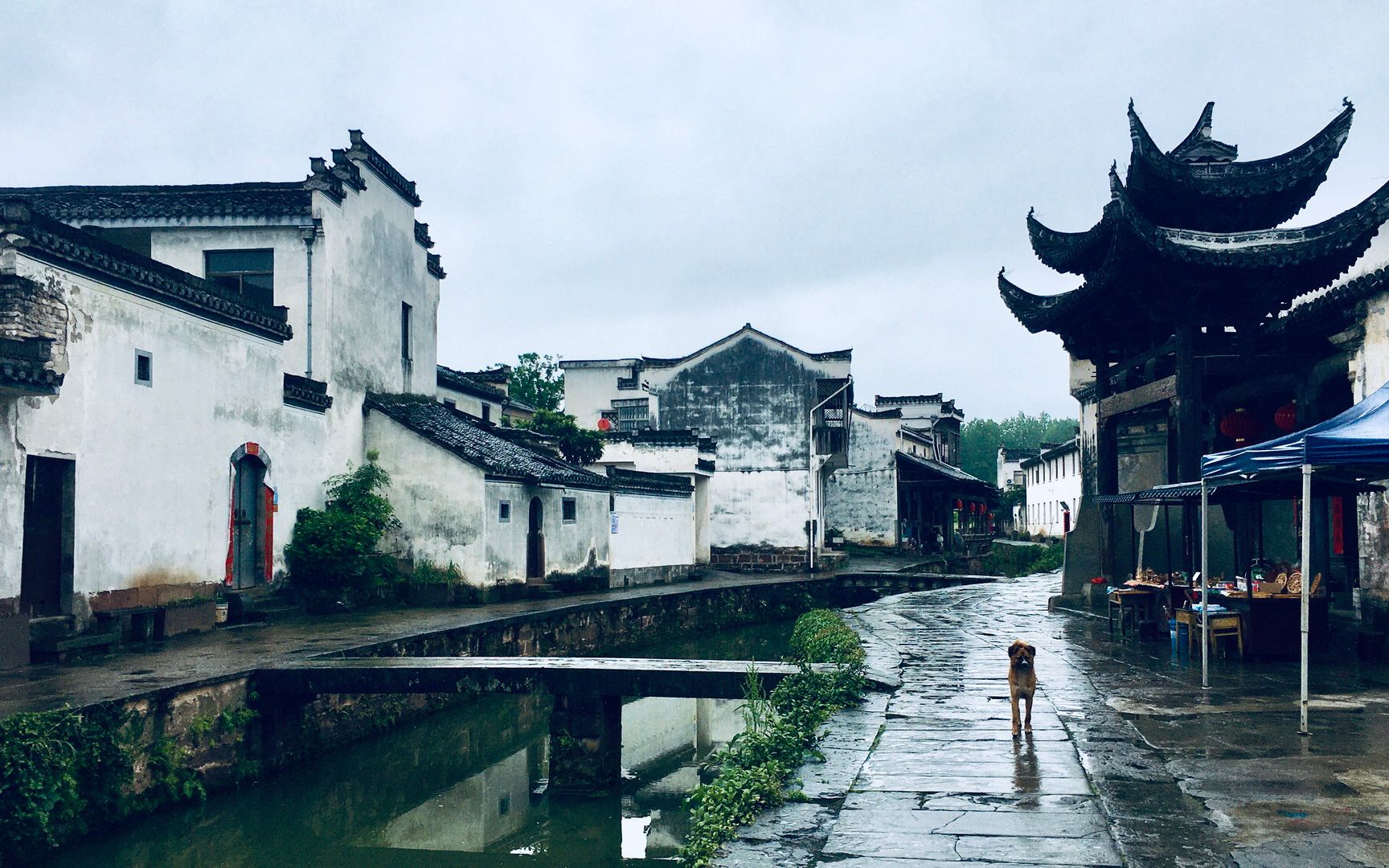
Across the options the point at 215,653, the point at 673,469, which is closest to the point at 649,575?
the point at 673,469

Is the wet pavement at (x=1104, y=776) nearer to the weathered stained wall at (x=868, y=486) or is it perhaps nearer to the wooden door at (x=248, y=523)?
the wooden door at (x=248, y=523)

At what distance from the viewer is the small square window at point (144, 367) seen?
12898 mm

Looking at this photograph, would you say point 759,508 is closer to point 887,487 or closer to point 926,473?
point 887,487

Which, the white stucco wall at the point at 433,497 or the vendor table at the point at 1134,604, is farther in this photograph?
the white stucco wall at the point at 433,497

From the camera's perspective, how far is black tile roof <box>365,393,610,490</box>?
1970 centimetres

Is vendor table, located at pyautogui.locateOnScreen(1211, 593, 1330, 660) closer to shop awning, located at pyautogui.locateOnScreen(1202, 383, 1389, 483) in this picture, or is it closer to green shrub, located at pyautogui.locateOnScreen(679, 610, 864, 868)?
shop awning, located at pyautogui.locateOnScreen(1202, 383, 1389, 483)

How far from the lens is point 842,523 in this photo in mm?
39688

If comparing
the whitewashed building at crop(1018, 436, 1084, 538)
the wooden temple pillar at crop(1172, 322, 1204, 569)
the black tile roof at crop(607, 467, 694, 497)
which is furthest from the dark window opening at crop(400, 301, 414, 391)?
the whitewashed building at crop(1018, 436, 1084, 538)

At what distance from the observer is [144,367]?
42.8 feet

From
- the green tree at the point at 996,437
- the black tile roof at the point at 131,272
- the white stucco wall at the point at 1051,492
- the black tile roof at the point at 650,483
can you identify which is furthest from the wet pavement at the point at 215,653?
the green tree at the point at 996,437

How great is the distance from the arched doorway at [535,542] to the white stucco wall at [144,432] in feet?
19.2

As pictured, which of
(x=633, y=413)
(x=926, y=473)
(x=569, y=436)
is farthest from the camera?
(x=926, y=473)

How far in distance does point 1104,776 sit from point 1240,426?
905 cm

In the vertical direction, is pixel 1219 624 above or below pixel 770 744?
above
